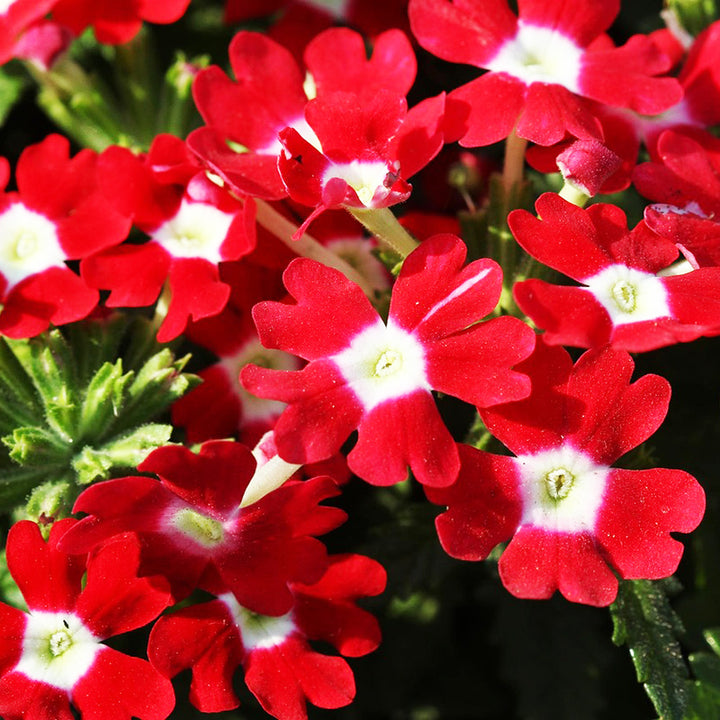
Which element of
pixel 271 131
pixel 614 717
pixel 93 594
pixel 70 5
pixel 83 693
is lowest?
pixel 614 717

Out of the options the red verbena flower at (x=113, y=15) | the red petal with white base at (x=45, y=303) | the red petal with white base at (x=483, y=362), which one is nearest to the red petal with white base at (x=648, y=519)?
the red petal with white base at (x=483, y=362)

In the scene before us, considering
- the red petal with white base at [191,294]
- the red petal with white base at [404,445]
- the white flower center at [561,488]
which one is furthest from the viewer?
the red petal with white base at [191,294]

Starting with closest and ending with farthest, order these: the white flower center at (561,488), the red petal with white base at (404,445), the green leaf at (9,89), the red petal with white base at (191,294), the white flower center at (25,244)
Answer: the red petal with white base at (404,445)
the white flower center at (561,488)
the red petal with white base at (191,294)
the white flower center at (25,244)
the green leaf at (9,89)

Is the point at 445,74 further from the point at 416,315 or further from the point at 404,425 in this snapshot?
the point at 404,425

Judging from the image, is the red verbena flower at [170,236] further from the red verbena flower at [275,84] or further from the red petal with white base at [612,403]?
the red petal with white base at [612,403]

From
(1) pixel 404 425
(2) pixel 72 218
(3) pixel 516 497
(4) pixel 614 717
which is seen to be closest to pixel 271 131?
(2) pixel 72 218

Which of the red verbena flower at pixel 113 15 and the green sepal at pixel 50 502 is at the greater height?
the red verbena flower at pixel 113 15

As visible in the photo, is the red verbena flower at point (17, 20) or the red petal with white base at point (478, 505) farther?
the red verbena flower at point (17, 20)

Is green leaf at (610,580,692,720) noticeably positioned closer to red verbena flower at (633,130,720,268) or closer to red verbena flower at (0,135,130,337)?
red verbena flower at (633,130,720,268)
